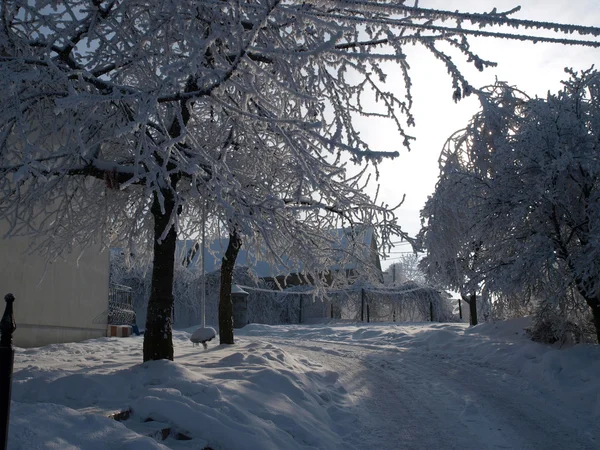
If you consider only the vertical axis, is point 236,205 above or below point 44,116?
below

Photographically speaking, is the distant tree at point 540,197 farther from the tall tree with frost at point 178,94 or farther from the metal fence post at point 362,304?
the metal fence post at point 362,304

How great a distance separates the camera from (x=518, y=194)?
9.97 meters

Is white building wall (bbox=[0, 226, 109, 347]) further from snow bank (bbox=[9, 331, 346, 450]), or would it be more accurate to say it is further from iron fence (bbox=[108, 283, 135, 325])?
iron fence (bbox=[108, 283, 135, 325])

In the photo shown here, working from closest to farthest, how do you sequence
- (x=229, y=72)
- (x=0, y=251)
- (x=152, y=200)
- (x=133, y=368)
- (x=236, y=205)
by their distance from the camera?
(x=229, y=72) < (x=236, y=205) < (x=133, y=368) < (x=152, y=200) < (x=0, y=251)

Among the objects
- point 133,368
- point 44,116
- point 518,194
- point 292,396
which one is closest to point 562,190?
point 518,194

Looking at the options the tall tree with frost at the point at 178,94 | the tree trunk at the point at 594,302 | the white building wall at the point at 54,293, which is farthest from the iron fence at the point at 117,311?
the tree trunk at the point at 594,302

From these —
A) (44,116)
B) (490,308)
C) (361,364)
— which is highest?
(44,116)

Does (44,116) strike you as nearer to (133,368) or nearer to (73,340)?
(133,368)

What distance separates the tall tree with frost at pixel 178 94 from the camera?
3965mm

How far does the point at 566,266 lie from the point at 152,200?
8.29 meters

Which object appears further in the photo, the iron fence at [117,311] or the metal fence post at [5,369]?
the iron fence at [117,311]

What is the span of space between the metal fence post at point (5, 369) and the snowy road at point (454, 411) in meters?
3.61

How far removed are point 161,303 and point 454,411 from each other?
4.24 metres

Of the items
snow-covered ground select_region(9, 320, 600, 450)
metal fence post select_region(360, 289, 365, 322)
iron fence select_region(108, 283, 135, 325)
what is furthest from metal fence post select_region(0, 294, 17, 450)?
metal fence post select_region(360, 289, 365, 322)
